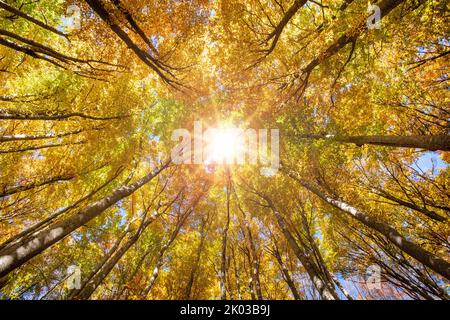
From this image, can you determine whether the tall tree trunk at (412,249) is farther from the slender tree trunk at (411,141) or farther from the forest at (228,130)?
the slender tree trunk at (411,141)

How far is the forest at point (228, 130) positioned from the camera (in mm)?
5684

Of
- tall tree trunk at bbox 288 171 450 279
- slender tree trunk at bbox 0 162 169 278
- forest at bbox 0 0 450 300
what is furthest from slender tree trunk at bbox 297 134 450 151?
slender tree trunk at bbox 0 162 169 278

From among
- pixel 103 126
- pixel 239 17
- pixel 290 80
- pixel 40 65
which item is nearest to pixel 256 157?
pixel 290 80

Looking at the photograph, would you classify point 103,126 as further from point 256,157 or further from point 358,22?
point 358,22

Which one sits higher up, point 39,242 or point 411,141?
point 411,141

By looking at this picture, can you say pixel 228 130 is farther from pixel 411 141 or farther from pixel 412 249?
pixel 412 249

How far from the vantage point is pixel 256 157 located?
37.2 feet

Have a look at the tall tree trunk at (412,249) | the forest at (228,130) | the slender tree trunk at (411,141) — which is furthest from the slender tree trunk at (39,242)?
the slender tree trunk at (411,141)

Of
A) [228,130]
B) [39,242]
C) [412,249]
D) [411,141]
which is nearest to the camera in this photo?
[39,242]

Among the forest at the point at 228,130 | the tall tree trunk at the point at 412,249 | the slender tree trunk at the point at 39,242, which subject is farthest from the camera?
the forest at the point at 228,130

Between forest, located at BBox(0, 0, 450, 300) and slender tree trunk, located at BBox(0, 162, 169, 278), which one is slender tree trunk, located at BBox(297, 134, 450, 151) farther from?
slender tree trunk, located at BBox(0, 162, 169, 278)

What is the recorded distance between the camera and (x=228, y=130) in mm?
11266

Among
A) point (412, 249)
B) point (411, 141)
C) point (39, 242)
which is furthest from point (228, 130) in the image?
point (39, 242)
